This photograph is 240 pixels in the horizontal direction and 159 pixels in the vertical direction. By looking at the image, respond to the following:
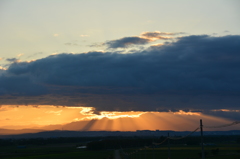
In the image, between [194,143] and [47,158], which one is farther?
[194,143]

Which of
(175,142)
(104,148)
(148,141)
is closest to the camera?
(104,148)

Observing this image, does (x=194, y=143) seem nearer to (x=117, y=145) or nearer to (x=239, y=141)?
(x=239, y=141)

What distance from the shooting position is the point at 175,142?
19488 cm

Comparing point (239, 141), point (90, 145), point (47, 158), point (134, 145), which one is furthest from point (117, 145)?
point (47, 158)

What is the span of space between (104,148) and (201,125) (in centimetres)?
14747

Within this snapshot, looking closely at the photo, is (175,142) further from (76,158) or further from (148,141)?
(76,158)

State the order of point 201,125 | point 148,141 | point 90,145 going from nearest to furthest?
point 201,125, point 90,145, point 148,141

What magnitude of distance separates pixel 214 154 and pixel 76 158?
42.5 metres

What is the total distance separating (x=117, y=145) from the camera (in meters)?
181

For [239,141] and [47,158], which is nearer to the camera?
[47,158]

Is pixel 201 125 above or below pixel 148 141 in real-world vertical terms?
above

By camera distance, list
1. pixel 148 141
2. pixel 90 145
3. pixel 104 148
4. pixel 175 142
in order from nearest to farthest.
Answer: pixel 90 145, pixel 104 148, pixel 148 141, pixel 175 142


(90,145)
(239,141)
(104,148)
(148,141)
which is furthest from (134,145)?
(239,141)

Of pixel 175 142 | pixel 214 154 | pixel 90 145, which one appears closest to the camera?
pixel 214 154
